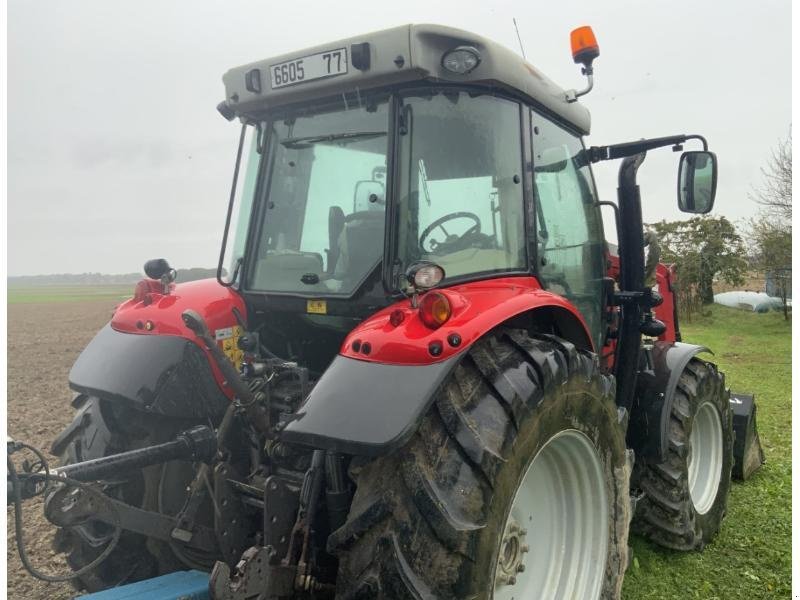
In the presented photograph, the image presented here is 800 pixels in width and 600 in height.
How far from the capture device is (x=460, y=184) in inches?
100

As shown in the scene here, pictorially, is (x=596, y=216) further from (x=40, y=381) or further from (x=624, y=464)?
(x=40, y=381)

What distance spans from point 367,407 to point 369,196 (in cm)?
103

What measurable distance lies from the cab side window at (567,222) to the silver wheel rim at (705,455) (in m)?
1.01

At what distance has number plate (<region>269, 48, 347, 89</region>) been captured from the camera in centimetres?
249

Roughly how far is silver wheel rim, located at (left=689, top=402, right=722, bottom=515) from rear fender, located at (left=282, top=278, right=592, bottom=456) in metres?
2.37

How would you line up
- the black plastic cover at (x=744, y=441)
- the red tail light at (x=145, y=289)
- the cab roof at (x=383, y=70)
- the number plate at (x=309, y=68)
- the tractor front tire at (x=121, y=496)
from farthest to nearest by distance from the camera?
the black plastic cover at (x=744, y=441) → the red tail light at (x=145, y=289) → the tractor front tire at (x=121, y=496) → the number plate at (x=309, y=68) → the cab roof at (x=383, y=70)

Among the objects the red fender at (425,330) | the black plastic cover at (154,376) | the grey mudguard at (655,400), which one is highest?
the red fender at (425,330)

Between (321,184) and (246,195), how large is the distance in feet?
Answer: 1.37

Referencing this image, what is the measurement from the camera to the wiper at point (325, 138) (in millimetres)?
2568

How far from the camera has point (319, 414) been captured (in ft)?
6.06

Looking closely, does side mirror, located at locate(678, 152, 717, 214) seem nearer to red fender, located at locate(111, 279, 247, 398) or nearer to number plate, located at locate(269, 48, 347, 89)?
number plate, located at locate(269, 48, 347, 89)

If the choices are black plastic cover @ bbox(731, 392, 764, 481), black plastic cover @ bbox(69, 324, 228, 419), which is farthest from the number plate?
black plastic cover @ bbox(731, 392, 764, 481)

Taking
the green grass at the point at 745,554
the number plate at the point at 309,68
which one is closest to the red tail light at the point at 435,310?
the number plate at the point at 309,68

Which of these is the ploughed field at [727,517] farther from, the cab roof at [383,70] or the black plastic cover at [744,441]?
the cab roof at [383,70]
